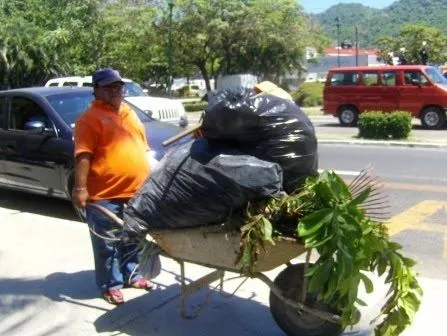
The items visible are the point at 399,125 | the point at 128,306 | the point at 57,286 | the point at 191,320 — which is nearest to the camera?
the point at 191,320

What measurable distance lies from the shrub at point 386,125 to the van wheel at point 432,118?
3128 millimetres

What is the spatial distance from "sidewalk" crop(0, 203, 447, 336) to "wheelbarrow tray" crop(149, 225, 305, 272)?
62cm

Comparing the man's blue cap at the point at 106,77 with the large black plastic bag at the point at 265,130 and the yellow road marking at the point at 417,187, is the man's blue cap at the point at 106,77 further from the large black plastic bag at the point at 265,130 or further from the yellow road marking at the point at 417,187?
the yellow road marking at the point at 417,187

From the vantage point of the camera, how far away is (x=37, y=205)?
865cm

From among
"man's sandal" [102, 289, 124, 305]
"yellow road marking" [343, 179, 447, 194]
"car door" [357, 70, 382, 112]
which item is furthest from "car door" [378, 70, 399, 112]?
"man's sandal" [102, 289, 124, 305]

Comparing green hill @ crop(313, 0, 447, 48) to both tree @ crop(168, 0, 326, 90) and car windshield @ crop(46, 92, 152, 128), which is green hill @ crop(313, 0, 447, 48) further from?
car windshield @ crop(46, 92, 152, 128)

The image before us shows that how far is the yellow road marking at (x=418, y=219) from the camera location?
7.06 m

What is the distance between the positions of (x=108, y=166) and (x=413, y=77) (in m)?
16.4

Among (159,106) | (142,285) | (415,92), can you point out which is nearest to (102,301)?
(142,285)

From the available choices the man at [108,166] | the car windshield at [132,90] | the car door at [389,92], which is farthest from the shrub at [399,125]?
the man at [108,166]

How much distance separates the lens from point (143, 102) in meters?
12.8

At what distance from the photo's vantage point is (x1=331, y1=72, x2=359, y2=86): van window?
2041 cm

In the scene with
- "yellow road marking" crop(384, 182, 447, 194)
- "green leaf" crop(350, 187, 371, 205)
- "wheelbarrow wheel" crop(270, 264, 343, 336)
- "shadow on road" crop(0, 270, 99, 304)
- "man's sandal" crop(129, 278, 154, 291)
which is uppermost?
"green leaf" crop(350, 187, 371, 205)

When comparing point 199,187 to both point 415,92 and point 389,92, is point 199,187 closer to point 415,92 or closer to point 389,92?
point 415,92
